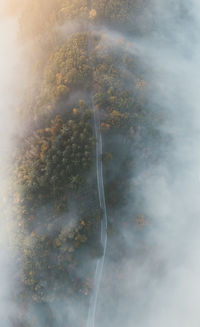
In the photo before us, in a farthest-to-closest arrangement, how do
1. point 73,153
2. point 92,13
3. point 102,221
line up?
point 92,13
point 102,221
point 73,153

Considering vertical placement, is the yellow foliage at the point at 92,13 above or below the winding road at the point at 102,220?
above

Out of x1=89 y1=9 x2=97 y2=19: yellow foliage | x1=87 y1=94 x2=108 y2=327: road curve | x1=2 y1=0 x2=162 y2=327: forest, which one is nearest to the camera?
x1=2 y1=0 x2=162 y2=327: forest

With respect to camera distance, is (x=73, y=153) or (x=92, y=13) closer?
(x=73, y=153)

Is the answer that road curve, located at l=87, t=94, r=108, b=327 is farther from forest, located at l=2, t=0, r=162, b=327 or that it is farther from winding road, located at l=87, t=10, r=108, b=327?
forest, located at l=2, t=0, r=162, b=327

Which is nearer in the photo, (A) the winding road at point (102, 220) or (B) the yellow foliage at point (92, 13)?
(A) the winding road at point (102, 220)

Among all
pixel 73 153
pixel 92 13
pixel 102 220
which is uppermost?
pixel 92 13

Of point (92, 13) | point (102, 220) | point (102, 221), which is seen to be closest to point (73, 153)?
point (102, 220)

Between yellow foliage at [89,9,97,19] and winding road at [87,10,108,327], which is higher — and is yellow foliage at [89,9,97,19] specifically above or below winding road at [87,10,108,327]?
above

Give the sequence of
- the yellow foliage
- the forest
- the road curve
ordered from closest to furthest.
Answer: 1. the forest
2. the road curve
3. the yellow foliage

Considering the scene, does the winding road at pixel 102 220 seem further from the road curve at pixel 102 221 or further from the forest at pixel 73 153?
the forest at pixel 73 153

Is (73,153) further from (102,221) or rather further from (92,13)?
(92,13)

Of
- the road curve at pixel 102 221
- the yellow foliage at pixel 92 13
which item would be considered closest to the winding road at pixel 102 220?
the road curve at pixel 102 221

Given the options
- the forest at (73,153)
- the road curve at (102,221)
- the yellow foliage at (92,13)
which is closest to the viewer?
A: the forest at (73,153)

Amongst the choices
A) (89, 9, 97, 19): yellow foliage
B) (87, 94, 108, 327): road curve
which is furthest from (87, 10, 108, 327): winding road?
(89, 9, 97, 19): yellow foliage
